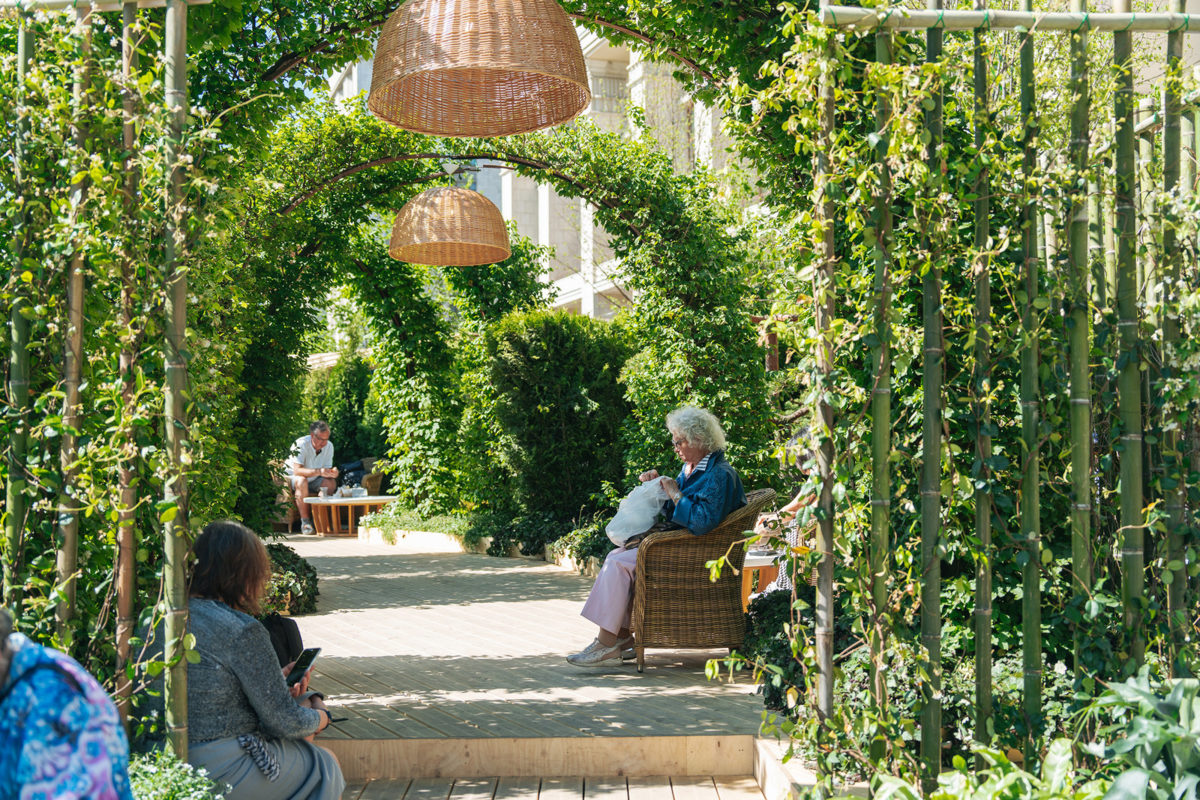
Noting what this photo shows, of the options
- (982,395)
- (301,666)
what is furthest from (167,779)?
(982,395)

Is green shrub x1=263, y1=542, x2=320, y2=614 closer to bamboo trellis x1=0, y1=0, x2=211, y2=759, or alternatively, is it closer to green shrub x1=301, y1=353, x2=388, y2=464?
bamboo trellis x1=0, y1=0, x2=211, y2=759

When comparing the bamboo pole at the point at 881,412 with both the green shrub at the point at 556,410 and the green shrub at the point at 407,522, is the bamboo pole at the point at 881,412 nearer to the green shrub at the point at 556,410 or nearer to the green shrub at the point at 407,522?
the green shrub at the point at 556,410

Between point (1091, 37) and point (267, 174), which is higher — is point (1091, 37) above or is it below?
below

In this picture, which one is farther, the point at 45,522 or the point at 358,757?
the point at 358,757

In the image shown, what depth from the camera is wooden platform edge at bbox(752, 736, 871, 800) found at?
288 centimetres

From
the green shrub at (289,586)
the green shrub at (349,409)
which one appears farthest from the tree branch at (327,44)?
the green shrub at (349,409)

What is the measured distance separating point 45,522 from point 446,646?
3.09 metres

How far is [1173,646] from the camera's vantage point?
104 inches

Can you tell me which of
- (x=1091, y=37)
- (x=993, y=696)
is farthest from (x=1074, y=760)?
(x=1091, y=37)

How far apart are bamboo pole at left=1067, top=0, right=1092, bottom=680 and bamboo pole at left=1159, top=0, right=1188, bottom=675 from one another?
219 mm

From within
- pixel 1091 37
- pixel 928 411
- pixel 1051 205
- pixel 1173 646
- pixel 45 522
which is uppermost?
pixel 1091 37

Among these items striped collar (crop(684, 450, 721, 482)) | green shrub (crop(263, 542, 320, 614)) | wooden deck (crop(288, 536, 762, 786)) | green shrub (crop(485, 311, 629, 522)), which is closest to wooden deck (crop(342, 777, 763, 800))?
wooden deck (crop(288, 536, 762, 786))

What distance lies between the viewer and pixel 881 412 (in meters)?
2.56

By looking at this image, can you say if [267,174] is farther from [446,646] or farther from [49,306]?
[49,306]
